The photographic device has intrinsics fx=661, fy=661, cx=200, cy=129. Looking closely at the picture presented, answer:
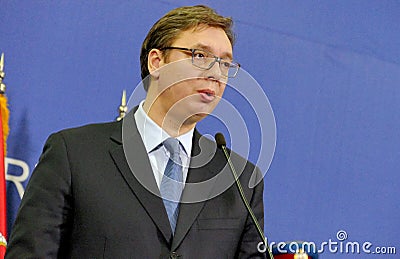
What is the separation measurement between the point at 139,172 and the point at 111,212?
111 millimetres

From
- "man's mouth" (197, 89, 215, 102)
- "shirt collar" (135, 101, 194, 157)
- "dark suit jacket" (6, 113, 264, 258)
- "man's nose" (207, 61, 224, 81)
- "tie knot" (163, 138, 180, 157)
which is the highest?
"man's nose" (207, 61, 224, 81)

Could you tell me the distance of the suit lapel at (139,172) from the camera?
131 centimetres

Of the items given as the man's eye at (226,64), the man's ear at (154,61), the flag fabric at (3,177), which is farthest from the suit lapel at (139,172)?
the flag fabric at (3,177)

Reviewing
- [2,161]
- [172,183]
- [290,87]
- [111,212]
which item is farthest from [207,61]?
[290,87]

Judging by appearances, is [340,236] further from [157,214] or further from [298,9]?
[157,214]

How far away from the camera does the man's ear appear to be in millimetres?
1470

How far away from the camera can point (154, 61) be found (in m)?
1.48

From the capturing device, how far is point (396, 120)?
9.34ft

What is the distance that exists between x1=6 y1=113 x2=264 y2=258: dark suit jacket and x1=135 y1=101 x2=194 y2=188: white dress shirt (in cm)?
2

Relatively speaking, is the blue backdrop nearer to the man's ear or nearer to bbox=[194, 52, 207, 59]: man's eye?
the man's ear

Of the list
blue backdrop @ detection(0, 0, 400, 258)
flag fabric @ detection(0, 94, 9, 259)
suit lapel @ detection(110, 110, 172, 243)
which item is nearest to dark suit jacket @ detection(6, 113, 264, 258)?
suit lapel @ detection(110, 110, 172, 243)

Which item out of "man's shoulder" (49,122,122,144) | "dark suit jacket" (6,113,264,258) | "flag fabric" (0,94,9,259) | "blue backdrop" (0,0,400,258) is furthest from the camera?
"blue backdrop" (0,0,400,258)

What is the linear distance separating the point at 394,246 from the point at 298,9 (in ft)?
3.50

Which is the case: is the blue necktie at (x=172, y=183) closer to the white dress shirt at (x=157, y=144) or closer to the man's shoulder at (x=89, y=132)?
the white dress shirt at (x=157, y=144)
